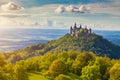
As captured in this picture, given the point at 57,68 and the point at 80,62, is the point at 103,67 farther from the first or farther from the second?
the point at 57,68

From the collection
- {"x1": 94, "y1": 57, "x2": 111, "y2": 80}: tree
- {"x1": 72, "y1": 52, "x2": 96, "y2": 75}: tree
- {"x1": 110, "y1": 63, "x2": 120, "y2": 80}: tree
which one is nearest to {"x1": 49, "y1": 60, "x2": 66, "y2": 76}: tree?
{"x1": 72, "y1": 52, "x2": 96, "y2": 75}: tree

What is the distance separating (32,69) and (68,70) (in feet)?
26.8

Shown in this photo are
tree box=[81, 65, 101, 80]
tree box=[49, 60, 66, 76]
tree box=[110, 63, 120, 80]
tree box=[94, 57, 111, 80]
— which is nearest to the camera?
tree box=[110, 63, 120, 80]

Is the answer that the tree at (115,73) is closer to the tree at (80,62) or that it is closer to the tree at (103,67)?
the tree at (103,67)

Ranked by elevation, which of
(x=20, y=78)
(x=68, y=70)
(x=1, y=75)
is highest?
(x=1, y=75)

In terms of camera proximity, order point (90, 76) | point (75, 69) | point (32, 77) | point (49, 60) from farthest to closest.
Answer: point (49, 60), point (75, 69), point (90, 76), point (32, 77)

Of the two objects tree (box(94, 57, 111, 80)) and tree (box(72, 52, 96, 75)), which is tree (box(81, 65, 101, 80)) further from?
tree (box(72, 52, 96, 75))

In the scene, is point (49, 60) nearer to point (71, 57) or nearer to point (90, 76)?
point (71, 57)

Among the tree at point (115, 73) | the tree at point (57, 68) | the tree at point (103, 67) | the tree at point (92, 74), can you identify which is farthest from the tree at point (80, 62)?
the tree at point (115, 73)

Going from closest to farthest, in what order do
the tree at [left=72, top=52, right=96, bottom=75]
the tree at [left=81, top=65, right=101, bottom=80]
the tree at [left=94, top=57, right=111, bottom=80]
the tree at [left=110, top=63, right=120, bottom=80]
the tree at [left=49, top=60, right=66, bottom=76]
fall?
the tree at [left=110, top=63, right=120, bottom=80], the tree at [left=49, top=60, right=66, bottom=76], the tree at [left=81, top=65, right=101, bottom=80], the tree at [left=94, top=57, right=111, bottom=80], the tree at [left=72, top=52, right=96, bottom=75]

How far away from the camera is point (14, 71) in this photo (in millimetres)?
47281

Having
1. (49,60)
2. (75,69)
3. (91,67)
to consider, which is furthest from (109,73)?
(49,60)

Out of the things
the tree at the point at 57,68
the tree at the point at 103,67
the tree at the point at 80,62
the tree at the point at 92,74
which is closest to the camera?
the tree at the point at 57,68

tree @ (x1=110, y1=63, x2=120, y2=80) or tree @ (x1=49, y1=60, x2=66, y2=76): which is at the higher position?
tree @ (x1=49, y1=60, x2=66, y2=76)
